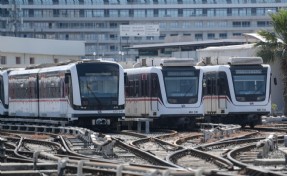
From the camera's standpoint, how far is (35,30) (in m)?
110

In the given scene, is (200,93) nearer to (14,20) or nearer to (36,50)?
(36,50)

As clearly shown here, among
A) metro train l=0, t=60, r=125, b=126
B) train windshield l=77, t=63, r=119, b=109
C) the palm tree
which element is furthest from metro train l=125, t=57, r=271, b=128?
the palm tree

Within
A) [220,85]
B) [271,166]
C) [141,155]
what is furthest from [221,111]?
[271,166]

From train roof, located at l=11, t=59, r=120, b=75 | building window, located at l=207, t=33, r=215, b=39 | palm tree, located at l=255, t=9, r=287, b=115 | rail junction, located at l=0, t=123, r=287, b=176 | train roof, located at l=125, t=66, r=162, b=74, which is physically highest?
building window, located at l=207, t=33, r=215, b=39

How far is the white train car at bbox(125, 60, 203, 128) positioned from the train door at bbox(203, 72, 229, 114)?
2.04m

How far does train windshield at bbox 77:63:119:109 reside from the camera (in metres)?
37.1

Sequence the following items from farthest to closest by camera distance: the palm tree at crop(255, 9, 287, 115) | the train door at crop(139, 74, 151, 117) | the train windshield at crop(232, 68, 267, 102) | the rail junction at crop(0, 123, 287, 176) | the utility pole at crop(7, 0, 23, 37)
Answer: the utility pole at crop(7, 0, 23, 37), the palm tree at crop(255, 9, 287, 115), the train windshield at crop(232, 68, 267, 102), the train door at crop(139, 74, 151, 117), the rail junction at crop(0, 123, 287, 176)

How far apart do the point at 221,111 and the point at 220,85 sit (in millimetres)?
1126

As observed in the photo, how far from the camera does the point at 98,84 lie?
37.3m

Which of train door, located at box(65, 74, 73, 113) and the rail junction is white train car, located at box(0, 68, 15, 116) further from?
train door, located at box(65, 74, 73, 113)

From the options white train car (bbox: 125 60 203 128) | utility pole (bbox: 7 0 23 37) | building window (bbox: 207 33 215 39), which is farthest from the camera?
building window (bbox: 207 33 215 39)

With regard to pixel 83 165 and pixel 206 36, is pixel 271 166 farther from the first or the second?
pixel 206 36

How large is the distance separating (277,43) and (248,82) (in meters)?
12.1

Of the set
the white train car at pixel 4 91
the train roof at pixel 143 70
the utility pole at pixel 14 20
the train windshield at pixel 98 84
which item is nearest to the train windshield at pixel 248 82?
the train roof at pixel 143 70
